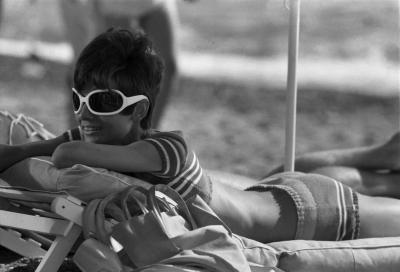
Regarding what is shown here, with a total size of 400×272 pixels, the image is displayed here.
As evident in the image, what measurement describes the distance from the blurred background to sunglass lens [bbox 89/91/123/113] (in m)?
2.48

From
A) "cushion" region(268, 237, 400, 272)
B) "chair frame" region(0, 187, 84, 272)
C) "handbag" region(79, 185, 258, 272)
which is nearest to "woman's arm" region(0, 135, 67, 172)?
"chair frame" region(0, 187, 84, 272)

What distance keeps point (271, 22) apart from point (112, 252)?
29.5ft

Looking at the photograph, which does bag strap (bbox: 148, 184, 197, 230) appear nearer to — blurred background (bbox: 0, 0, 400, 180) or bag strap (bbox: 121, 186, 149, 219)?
bag strap (bbox: 121, 186, 149, 219)

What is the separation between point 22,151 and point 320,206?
1.00m

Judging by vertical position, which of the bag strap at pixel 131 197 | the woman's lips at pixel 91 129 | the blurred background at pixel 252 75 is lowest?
the blurred background at pixel 252 75

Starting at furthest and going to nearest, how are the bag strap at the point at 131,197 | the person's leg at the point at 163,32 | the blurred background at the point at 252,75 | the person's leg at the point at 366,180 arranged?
the blurred background at the point at 252,75, the person's leg at the point at 163,32, the person's leg at the point at 366,180, the bag strap at the point at 131,197

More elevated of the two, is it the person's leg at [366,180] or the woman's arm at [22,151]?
the woman's arm at [22,151]

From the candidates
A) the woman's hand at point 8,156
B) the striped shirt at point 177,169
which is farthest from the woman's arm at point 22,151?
the striped shirt at point 177,169

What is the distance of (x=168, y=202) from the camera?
2705 mm

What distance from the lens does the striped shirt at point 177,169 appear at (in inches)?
110

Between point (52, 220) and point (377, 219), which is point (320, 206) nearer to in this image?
point (377, 219)

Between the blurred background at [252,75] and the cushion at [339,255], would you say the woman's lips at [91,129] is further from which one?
the blurred background at [252,75]

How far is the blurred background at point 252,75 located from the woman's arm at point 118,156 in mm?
2576

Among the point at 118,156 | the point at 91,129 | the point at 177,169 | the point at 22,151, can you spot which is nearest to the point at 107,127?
the point at 91,129
